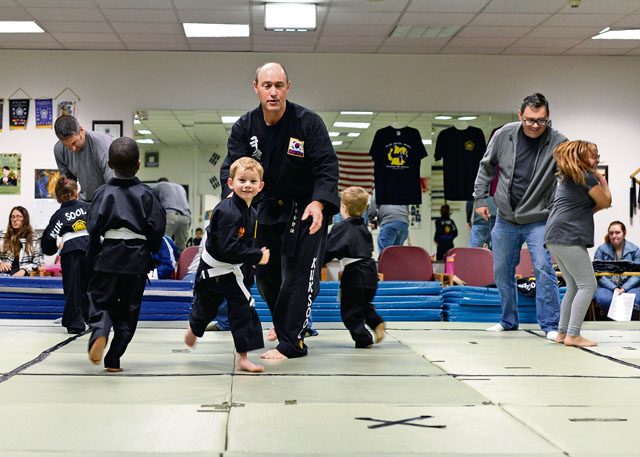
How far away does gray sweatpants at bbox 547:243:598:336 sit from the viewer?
4.95 m

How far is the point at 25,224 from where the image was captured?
9.46m

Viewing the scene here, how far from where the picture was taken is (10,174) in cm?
1095

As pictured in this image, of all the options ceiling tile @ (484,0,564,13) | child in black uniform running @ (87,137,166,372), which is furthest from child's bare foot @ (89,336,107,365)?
ceiling tile @ (484,0,564,13)

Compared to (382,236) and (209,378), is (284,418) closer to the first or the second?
(209,378)

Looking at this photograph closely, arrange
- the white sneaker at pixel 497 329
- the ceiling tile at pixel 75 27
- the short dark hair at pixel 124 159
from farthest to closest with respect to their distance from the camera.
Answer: the ceiling tile at pixel 75 27, the white sneaker at pixel 497 329, the short dark hair at pixel 124 159

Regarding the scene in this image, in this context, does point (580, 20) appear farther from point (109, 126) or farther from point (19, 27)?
point (19, 27)

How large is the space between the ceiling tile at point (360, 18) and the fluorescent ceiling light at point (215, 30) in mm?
1119

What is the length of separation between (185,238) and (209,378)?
279 inches

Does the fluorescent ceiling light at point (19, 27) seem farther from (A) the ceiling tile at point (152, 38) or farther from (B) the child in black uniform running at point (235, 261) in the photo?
(B) the child in black uniform running at point (235, 261)

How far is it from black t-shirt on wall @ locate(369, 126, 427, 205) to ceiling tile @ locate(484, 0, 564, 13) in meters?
2.54

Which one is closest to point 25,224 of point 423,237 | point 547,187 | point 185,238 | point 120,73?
point 185,238

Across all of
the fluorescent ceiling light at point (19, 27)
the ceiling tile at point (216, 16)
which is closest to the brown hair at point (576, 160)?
the ceiling tile at point (216, 16)

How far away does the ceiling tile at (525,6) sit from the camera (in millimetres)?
8898

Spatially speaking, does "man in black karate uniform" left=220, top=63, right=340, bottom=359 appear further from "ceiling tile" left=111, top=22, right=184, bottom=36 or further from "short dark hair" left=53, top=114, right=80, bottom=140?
"ceiling tile" left=111, top=22, right=184, bottom=36
